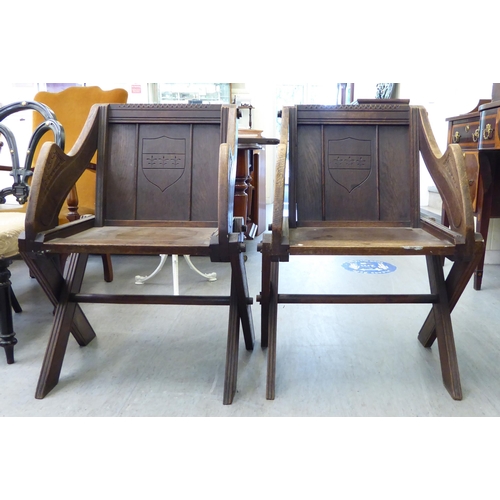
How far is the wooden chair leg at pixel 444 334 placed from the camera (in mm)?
1376

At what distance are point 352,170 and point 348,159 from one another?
0.14ft

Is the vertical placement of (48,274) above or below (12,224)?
below

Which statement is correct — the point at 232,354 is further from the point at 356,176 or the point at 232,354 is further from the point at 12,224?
the point at 12,224

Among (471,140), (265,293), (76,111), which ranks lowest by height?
(265,293)

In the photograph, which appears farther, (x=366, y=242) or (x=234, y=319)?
(x=234, y=319)

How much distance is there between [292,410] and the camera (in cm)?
129

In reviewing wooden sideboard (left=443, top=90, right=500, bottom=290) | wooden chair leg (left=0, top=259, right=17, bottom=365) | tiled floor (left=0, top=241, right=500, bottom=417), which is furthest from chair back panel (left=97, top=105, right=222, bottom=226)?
wooden sideboard (left=443, top=90, right=500, bottom=290)

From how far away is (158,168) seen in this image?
5.21 ft

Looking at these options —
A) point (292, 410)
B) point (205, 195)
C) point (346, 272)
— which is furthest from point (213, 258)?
point (346, 272)

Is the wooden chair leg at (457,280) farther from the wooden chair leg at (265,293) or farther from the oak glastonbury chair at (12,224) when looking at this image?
the oak glastonbury chair at (12,224)

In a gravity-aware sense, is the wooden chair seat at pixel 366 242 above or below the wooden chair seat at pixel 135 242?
above

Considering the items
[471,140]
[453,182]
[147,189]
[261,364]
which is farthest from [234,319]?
[471,140]

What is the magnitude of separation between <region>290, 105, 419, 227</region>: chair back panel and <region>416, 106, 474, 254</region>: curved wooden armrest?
12 centimetres

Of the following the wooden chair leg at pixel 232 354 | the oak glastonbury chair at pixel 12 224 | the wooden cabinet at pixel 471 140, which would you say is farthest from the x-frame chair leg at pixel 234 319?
the wooden cabinet at pixel 471 140
